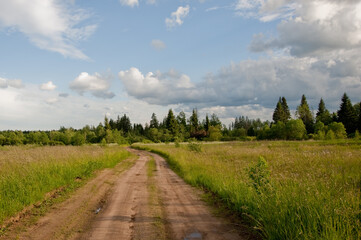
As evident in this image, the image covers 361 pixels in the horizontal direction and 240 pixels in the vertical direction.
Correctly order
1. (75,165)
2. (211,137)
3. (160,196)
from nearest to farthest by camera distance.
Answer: (160,196)
(75,165)
(211,137)

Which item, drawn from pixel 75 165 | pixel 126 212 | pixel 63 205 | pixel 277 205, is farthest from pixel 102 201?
pixel 75 165

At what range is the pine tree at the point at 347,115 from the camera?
7188 centimetres

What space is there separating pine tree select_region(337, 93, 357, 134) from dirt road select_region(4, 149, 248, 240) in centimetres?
8036

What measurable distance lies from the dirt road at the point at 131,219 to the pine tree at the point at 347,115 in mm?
80356

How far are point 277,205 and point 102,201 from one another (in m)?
6.10

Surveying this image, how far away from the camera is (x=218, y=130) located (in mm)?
106562

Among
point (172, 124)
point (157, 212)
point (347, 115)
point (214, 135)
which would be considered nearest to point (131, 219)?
point (157, 212)

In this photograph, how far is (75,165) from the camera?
1477 centimetres

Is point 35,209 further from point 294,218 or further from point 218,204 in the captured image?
point 294,218

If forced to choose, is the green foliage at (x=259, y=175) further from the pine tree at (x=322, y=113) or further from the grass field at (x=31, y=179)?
the pine tree at (x=322, y=113)

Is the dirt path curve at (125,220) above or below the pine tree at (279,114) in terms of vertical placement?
below

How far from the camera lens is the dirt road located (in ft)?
17.8

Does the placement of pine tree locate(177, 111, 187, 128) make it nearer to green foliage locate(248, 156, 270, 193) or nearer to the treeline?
the treeline

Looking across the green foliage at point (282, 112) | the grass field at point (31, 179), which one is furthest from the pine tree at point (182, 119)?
the grass field at point (31, 179)
